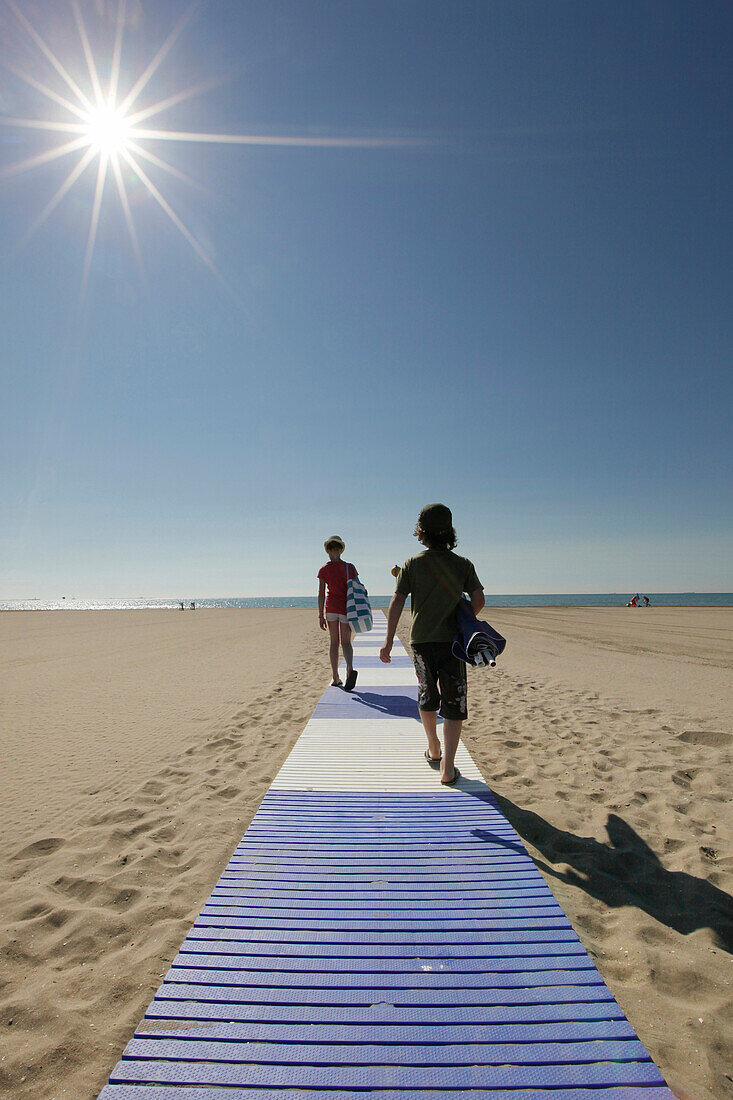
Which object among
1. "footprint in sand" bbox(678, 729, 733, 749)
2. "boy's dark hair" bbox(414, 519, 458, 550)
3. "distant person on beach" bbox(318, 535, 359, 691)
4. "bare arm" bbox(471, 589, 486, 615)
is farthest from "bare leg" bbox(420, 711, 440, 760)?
"footprint in sand" bbox(678, 729, 733, 749)

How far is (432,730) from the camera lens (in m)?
3.87

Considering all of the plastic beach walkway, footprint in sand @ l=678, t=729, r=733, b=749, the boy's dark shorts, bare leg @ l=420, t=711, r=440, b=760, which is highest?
the boy's dark shorts

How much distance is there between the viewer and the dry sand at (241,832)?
1996 mm

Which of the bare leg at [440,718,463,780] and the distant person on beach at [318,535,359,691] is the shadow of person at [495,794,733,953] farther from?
the distant person on beach at [318,535,359,691]

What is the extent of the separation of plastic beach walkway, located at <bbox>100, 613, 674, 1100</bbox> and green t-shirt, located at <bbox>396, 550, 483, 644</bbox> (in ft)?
3.98

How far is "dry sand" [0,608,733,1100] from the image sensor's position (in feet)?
6.55

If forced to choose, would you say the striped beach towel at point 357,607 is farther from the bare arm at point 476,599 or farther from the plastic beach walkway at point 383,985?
the plastic beach walkway at point 383,985

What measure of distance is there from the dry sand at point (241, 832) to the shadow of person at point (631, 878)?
12mm

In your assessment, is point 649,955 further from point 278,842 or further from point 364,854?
point 278,842

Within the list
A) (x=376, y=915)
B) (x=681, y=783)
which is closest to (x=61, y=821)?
(x=376, y=915)

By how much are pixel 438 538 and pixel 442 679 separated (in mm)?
985

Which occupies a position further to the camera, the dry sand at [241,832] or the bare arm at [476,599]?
the bare arm at [476,599]

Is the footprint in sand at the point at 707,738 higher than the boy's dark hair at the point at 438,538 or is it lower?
lower

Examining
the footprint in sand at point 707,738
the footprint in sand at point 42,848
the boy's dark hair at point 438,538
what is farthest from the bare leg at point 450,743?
the footprint in sand at point 707,738
